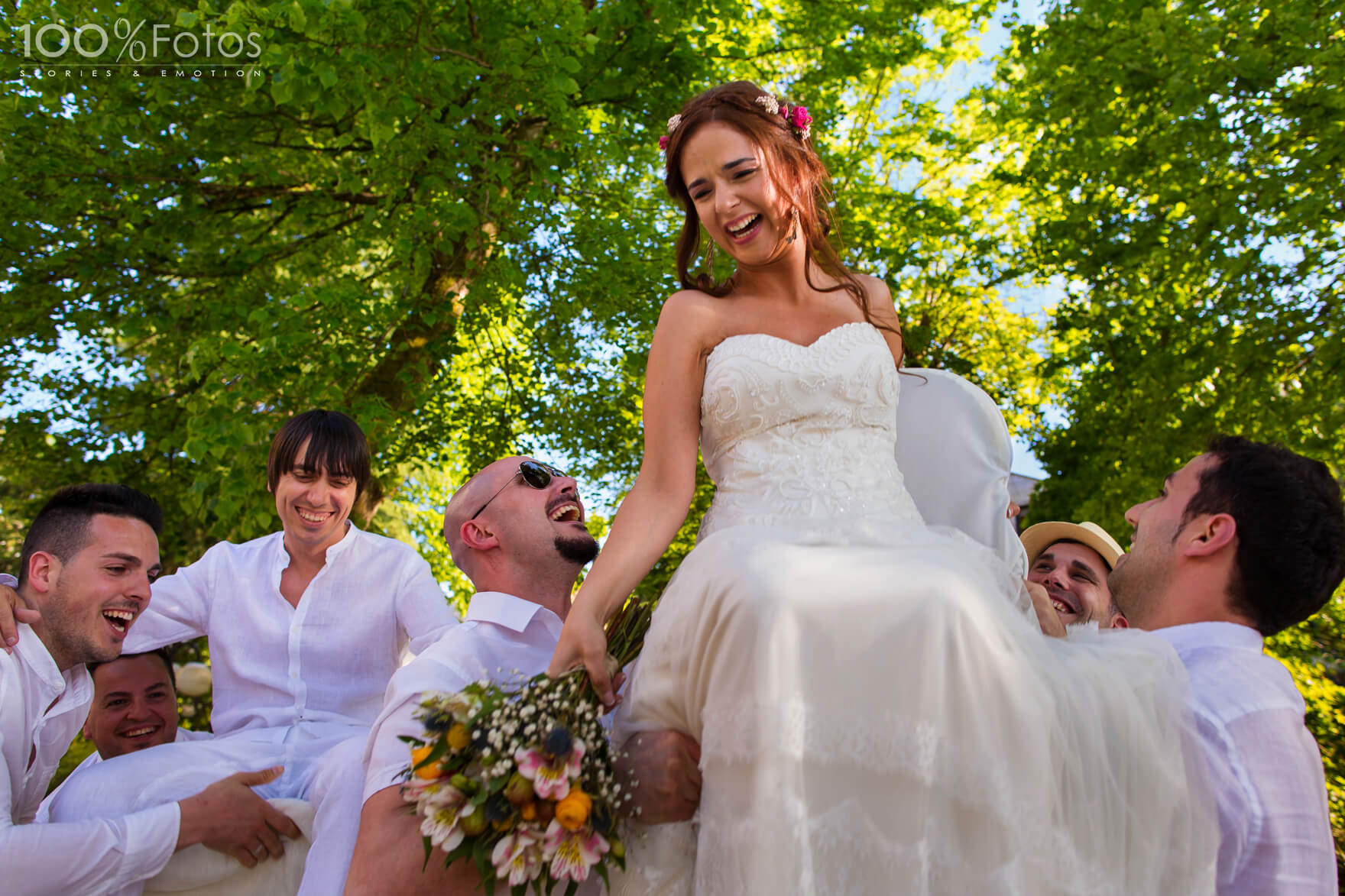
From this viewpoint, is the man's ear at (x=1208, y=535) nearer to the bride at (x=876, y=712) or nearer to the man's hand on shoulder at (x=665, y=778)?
the bride at (x=876, y=712)

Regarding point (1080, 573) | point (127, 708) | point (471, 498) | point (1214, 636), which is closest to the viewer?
point (1214, 636)

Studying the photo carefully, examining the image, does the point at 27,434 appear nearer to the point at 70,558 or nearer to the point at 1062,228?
the point at 70,558

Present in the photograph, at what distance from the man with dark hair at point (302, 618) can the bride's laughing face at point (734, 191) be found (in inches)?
71.6

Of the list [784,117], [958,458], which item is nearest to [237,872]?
[958,458]

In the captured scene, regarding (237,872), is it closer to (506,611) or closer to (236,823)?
(236,823)

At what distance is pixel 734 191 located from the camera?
307cm

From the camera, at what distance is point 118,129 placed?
7.95 metres

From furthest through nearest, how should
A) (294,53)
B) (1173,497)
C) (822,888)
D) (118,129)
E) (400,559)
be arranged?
(118,129), (294,53), (400,559), (1173,497), (822,888)

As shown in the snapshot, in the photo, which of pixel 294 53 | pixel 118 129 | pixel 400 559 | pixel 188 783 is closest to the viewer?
pixel 188 783

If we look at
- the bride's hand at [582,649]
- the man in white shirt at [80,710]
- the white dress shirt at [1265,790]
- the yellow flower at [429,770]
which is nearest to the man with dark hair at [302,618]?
the man in white shirt at [80,710]

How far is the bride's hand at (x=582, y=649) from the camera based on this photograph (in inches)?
103

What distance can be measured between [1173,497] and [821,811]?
1.64 meters

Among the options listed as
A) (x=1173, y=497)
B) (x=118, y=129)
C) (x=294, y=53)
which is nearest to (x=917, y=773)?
(x=1173, y=497)

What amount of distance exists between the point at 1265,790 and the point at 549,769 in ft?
5.56
